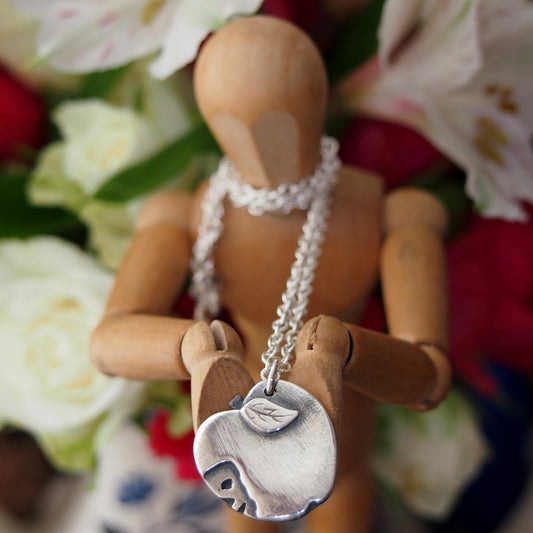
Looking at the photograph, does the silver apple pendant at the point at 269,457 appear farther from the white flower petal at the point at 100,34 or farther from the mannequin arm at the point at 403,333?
the white flower petal at the point at 100,34

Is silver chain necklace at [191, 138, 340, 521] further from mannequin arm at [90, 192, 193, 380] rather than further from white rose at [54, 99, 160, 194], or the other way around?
white rose at [54, 99, 160, 194]

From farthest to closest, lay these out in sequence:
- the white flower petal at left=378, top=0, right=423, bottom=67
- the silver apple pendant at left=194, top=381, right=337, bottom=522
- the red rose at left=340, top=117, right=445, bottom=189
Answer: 1. the red rose at left=340, top=117, right=445, bottom=189
2. the white flower petal at left=378, top=0, right=423, bottom=67
3. the silver apple pendant at left=194, top=381, right=337, bottom=522

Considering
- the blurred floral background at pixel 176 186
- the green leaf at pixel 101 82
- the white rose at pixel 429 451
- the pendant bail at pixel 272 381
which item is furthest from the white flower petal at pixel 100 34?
the white rose at pixel 429 451

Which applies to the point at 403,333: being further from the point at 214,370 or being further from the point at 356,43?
the point at 356,43

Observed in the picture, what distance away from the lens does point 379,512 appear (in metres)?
0.57

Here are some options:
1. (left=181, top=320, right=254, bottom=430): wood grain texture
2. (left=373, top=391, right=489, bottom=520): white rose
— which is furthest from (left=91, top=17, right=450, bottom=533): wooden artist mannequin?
(left=373, top=391, right=489, bottom=520): white rose

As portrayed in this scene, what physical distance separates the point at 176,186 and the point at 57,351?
0.14 meters

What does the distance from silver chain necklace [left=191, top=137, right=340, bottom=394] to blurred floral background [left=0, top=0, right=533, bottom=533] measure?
0.07 m

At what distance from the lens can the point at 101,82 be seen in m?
0.51

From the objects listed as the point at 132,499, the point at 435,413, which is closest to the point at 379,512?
the point at 435,413

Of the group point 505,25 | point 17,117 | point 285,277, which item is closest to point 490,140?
point 505,25

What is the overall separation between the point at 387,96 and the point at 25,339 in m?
0.30

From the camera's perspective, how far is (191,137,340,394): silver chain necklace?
340mm

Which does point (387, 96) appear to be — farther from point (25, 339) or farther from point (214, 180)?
point (25, 339)
